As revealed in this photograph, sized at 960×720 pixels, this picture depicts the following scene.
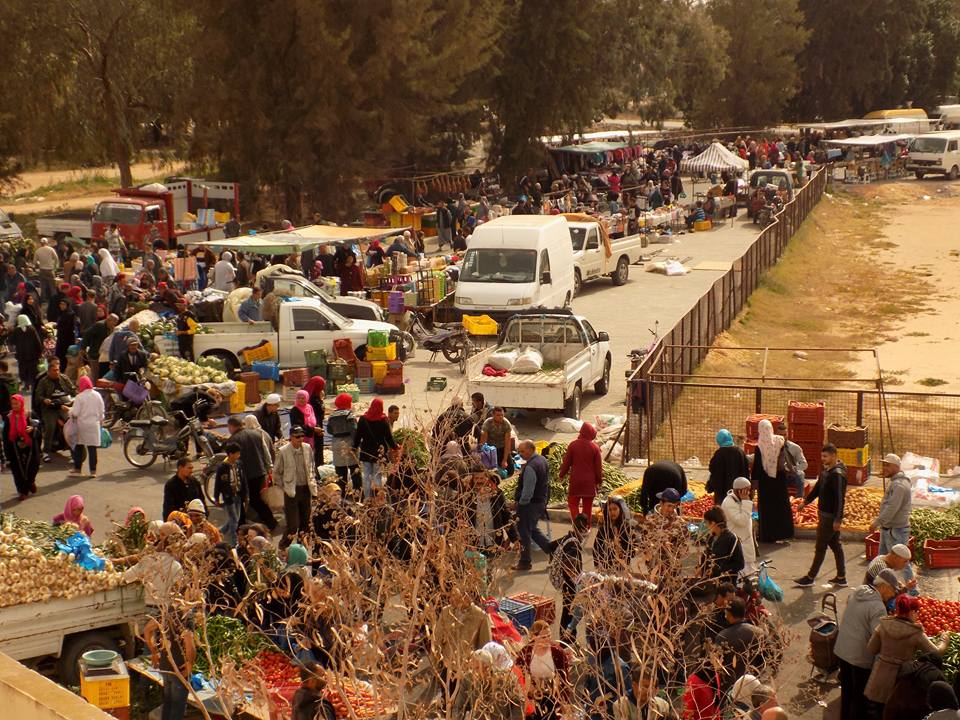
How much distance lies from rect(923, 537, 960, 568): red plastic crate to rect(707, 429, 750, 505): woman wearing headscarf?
1.97 meters

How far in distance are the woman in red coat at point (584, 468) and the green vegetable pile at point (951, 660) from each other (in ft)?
15.0

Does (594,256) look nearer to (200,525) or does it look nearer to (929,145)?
(200,525)

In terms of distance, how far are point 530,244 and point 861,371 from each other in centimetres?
692

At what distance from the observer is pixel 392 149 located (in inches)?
1774

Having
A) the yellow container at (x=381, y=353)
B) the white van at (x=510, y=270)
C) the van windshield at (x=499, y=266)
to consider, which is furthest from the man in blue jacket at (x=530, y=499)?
the van windshield at (x=499, y=266)

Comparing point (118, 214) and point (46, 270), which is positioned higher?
point (118, 214)

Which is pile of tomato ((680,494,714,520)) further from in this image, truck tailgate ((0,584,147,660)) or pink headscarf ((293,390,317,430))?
truck tailgate ((0,584,147,660))

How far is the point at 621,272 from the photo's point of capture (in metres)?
33.6

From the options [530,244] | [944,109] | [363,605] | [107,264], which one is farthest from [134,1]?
[944,109]

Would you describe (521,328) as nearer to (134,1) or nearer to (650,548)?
(650,548)

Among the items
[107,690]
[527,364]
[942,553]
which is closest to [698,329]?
[527,364]

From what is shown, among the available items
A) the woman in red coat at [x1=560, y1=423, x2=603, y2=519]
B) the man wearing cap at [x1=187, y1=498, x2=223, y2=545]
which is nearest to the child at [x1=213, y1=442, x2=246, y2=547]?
the man wearing cap at [x1=187, y1=498, x2=223, y2=545]

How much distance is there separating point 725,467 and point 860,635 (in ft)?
13.0

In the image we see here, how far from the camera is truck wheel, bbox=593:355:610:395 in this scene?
21453 millimetres
